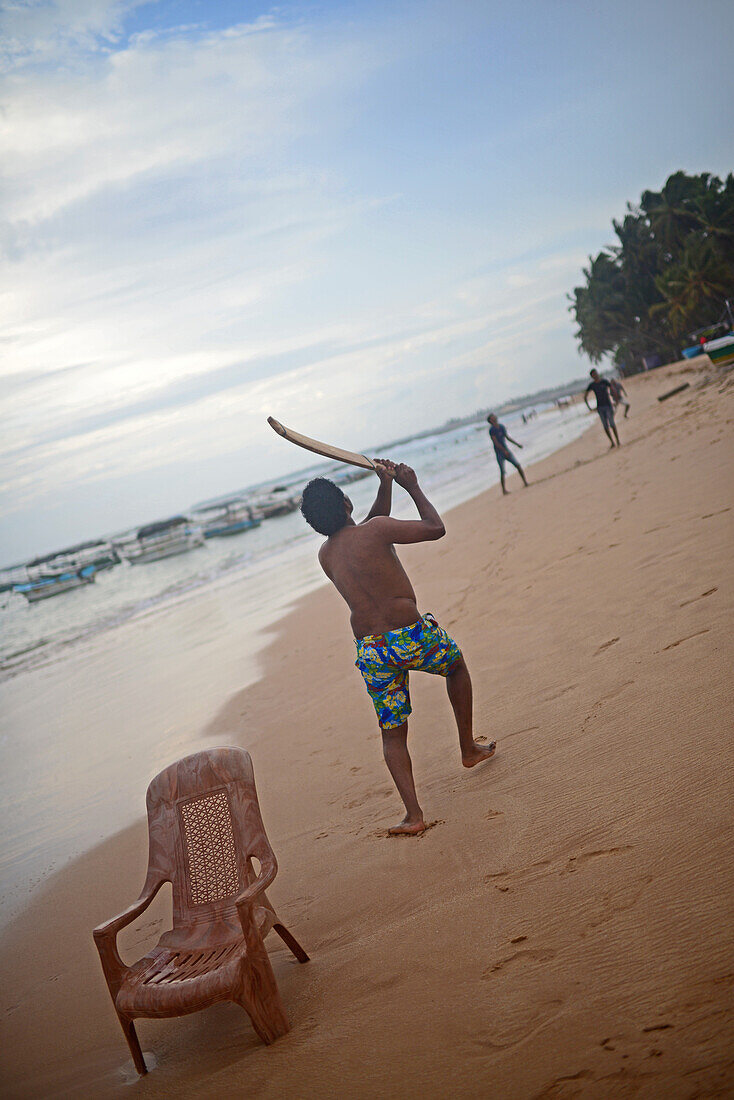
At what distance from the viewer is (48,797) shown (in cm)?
727

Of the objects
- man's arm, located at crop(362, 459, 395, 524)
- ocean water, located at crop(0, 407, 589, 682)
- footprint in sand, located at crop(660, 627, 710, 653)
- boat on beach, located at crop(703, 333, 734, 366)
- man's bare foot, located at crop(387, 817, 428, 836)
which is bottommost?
man's bare foot, located at crop(387, 817, 428, 836)

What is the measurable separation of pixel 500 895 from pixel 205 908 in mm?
1312

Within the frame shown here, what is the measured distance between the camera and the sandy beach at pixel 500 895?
227 cm

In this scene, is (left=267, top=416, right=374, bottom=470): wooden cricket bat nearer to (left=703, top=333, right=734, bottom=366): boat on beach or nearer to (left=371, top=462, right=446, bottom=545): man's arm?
(left=371, top=462, right=446, bottom=545): man's arm

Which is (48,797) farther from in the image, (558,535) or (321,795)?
(558,535)

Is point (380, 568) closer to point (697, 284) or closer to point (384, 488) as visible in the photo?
point (384, 488)

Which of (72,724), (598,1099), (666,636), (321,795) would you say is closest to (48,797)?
(72,724)

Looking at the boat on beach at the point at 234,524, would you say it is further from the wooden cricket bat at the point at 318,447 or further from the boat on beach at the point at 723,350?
the wooden cricket bat at the point at 318,447

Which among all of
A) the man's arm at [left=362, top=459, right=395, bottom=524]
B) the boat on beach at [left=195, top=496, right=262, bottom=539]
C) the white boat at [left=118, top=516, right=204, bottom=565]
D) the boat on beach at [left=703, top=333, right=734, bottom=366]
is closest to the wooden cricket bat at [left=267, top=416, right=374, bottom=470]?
the man's arm at [left=362, top=459, right=395, bottom=524]

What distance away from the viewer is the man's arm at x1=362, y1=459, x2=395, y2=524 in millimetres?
3898

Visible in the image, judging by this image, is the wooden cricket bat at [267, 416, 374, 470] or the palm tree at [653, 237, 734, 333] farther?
the palm tree at [653, 237, 734, 333]

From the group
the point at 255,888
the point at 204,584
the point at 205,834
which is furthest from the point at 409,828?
the point at 204,584

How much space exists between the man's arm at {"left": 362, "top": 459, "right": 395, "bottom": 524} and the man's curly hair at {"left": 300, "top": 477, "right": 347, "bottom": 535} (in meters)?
0.15

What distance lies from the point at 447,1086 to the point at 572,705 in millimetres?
2655
